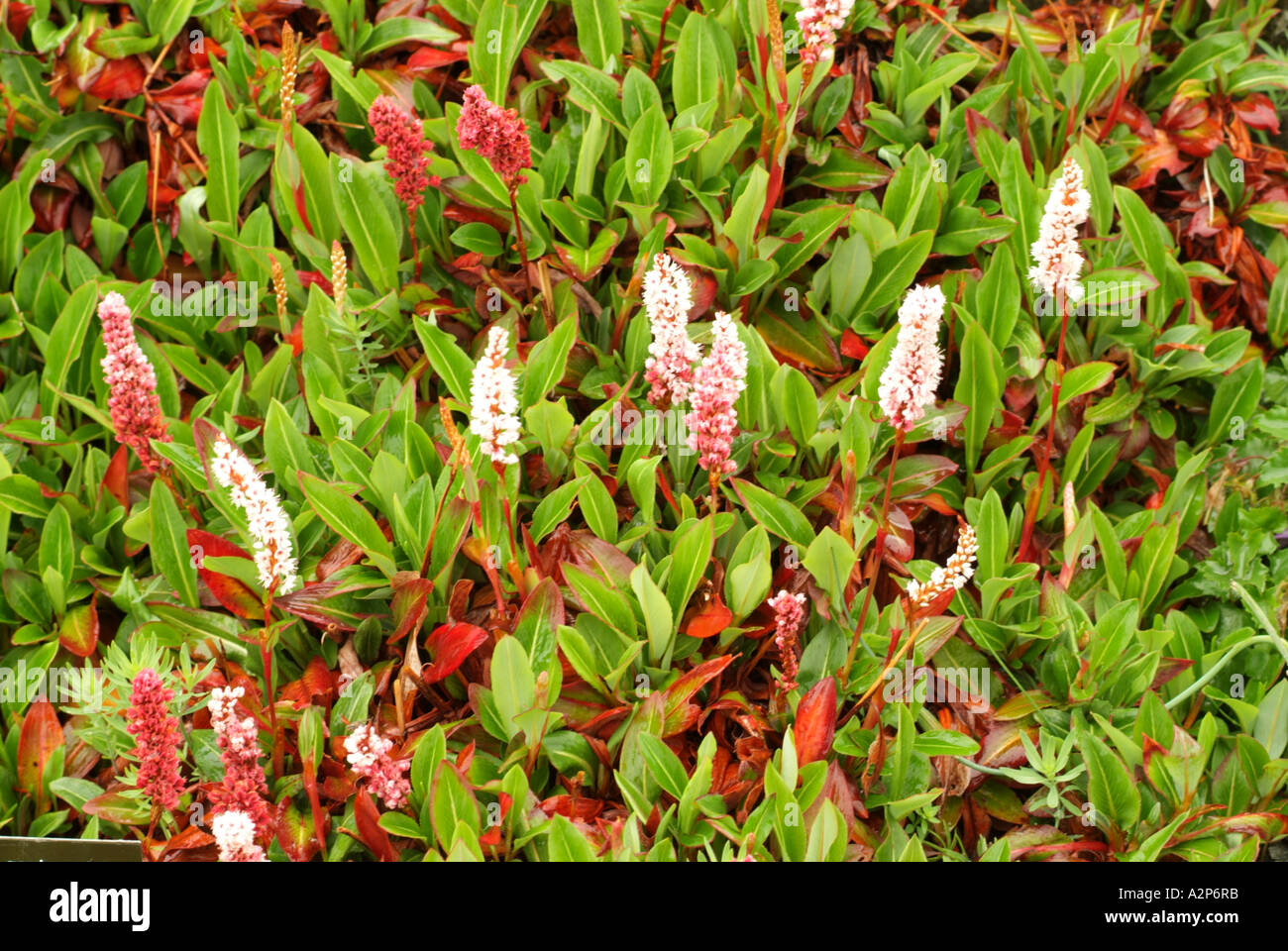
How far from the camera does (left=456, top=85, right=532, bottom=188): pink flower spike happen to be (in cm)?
246

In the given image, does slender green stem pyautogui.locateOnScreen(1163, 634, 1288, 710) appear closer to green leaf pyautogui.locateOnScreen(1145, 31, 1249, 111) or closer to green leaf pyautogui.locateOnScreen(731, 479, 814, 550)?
green leaf pyautogui.locateOnScreen(731, 479, 814, 550)

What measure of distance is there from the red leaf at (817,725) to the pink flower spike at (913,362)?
579mm

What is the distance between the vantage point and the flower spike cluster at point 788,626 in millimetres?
2205

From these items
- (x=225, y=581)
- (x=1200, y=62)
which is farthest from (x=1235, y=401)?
(x=225, y=581)

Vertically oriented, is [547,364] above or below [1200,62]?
below

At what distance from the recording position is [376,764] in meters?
2.06

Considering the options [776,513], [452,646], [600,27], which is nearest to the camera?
[452,646]

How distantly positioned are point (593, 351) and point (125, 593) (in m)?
1.25

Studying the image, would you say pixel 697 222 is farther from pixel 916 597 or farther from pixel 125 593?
pixel 125 593

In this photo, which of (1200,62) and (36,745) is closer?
(36,745)

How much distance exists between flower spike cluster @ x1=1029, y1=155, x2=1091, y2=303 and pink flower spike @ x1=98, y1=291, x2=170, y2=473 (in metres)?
1.90

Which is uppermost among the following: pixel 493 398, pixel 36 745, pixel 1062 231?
pixel 1062 231

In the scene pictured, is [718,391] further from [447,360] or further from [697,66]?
[697,66]

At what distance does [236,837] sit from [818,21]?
85.2 inches
